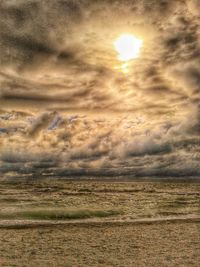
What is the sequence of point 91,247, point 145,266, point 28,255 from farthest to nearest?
point 91,247 < point 28,255 < point 145,266

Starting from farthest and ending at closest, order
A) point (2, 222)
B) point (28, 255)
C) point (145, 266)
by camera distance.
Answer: point (2, 222), point (28, 255), point (145, 266)

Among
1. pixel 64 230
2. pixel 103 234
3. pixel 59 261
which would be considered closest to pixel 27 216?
pixel 64 230

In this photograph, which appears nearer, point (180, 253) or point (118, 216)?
point (180, 253)

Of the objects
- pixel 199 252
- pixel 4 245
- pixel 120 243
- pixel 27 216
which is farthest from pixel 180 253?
pixel 27 216

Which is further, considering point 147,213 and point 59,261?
point 147,213

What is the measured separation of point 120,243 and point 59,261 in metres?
5.73

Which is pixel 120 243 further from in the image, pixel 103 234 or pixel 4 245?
pixel 4 245

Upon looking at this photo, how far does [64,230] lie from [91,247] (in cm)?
654

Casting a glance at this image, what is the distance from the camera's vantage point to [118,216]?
122 feet

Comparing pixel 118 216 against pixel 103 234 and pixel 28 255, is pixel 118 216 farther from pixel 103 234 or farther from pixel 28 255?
pixel 28 255

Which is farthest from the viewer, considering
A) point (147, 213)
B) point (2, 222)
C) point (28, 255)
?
point (147, 213)

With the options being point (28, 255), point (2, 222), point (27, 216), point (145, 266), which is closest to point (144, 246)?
point (145, 266)

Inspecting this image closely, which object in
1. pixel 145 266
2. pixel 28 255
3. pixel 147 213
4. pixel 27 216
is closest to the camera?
pixel 145 266

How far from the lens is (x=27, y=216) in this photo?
35312mm
